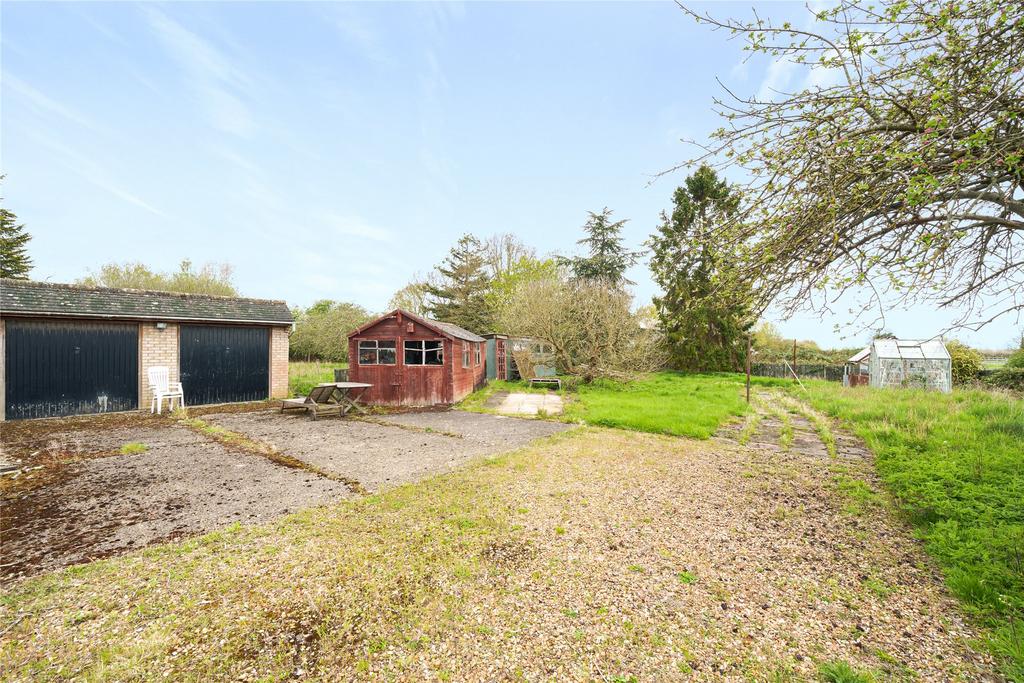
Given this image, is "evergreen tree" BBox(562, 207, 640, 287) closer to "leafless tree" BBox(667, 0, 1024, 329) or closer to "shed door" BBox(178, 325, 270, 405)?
"shed door" BBox(178, 325, 270, 405)

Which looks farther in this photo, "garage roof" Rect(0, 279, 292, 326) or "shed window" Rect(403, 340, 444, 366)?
"shed window" Rect(403, 340, 444, 366)

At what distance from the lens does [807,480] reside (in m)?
5.78

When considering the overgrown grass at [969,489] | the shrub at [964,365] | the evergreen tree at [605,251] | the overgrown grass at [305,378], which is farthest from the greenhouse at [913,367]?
the overgrown grass at [305,378]

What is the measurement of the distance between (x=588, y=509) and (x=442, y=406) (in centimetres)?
895

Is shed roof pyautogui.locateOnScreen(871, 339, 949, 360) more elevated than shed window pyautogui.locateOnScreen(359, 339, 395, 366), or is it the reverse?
shed window pyautogui.locateOnScreen(359, 339, 395, 366)

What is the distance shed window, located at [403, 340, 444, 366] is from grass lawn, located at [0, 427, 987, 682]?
8.56 m

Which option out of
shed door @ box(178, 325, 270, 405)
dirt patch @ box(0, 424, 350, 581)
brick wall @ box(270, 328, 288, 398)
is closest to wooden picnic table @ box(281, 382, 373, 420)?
brick wall @ box(270, 328, 288, 398)

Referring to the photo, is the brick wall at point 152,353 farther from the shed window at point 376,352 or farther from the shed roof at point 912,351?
the shed roof at point 912,351

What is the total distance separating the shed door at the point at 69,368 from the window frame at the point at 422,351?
26.2ft

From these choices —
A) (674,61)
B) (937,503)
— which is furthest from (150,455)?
(674,61)

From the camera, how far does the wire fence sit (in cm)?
2569

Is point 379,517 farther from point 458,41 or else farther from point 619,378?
point 458,41

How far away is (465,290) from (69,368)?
70.2 ft

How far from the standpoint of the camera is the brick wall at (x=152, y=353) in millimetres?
11883
